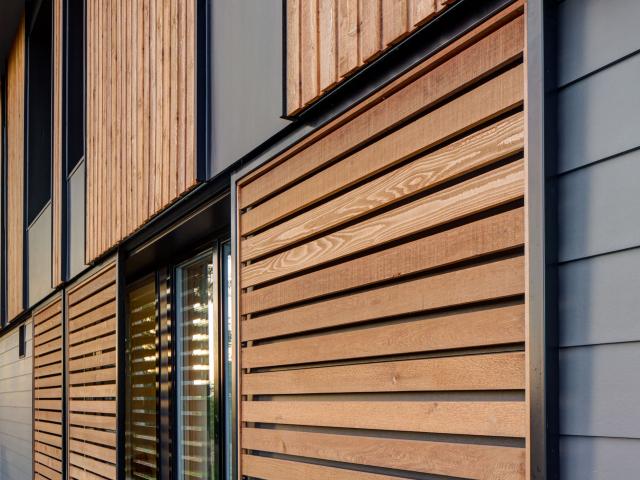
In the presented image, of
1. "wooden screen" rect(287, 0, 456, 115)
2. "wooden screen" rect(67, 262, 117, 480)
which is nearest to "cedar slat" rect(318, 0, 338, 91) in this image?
"wooden screen" rect(287, 0, 456, 115)

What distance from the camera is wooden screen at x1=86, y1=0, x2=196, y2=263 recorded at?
4.65 m

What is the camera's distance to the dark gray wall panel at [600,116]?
1.94 metres

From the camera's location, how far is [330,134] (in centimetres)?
329

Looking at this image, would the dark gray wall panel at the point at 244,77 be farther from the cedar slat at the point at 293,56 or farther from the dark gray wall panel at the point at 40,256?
the dark gray wall panel at the point at 40,256

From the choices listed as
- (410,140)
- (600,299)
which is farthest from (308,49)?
(600,299)

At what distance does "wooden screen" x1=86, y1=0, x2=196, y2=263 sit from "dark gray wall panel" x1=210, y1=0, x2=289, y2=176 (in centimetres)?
22

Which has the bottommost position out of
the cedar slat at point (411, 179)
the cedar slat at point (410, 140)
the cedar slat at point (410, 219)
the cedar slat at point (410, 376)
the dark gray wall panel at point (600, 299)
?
the cedar slat at point (410, 376)

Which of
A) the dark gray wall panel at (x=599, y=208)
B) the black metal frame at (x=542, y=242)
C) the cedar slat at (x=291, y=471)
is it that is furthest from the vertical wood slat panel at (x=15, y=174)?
the dark gray wall panel at (x=599, y=208)

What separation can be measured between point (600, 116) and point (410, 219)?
2.68 ft

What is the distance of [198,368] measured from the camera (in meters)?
6.59

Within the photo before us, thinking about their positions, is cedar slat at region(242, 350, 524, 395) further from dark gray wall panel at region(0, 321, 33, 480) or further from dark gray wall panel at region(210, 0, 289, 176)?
dark gray wall panel at region(0, 321, 33, 480)

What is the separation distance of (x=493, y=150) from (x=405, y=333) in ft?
2.19

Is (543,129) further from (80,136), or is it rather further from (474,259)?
(80,136)

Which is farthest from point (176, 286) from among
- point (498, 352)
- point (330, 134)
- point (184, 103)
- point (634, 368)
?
point (634, 368)
